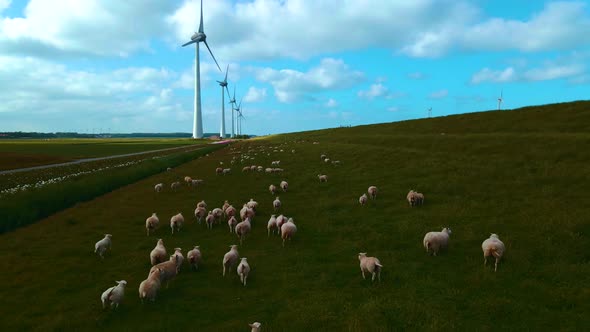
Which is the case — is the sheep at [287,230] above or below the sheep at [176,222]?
above

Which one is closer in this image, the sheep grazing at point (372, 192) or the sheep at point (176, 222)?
the sheep at point (176, 222)

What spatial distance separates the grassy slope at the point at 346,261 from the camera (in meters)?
9.76

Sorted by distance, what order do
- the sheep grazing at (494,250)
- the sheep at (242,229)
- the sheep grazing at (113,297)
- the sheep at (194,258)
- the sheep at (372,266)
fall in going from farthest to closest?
1. the sheep at (242,229)
2. the sheep at (194,258)
3. the sheep grazing at (494,250)
4. the sheep at (372,266)
5. the sheep grazing at (113,297)

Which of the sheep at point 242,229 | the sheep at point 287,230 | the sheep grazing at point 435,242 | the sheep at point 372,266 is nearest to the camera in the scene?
the sheep at point 372,266

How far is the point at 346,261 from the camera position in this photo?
44.3 ft

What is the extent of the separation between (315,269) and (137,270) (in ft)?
20.4

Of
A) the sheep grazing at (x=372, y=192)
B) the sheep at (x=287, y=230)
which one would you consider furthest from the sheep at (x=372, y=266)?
the sheep grazing at (x=372, y=192)

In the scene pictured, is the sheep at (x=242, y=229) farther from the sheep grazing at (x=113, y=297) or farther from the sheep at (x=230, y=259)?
the sheep grazing at (x=113, y=297)

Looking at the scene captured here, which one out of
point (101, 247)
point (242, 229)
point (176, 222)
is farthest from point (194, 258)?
point (176, 222)

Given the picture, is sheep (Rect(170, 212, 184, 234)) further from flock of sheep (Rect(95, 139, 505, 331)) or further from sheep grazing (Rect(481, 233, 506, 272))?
sheep grazing (Rect(481, 233, 506, 272))

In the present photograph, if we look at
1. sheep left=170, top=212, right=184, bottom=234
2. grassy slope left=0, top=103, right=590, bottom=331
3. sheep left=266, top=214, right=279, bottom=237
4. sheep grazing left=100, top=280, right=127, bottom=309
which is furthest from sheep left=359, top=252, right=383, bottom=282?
sheep left=170, top=212, right=184, bottom=234

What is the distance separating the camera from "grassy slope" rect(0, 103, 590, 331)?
9.76 metres

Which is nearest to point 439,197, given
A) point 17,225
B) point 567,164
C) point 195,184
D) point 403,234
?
point 403,234

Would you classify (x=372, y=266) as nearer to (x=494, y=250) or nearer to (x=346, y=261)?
(x=346, y=261)
